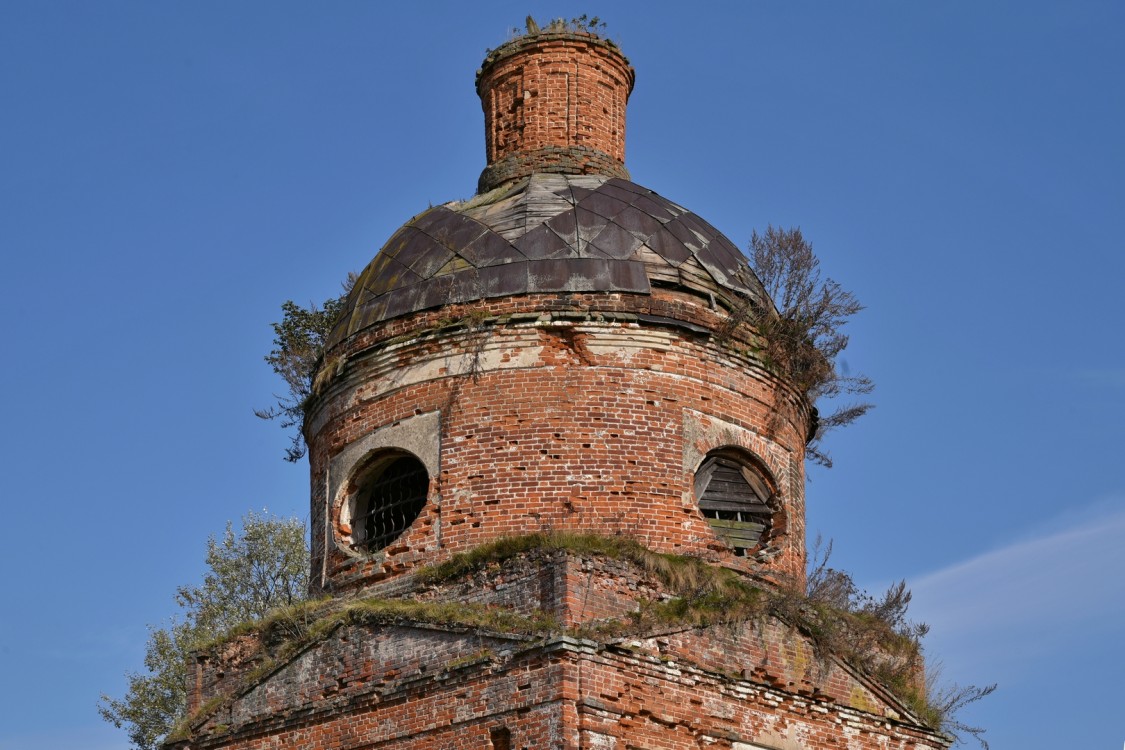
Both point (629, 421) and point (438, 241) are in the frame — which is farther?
point (438, 241)

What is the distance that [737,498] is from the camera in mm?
14953

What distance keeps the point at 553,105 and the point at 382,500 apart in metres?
4.36

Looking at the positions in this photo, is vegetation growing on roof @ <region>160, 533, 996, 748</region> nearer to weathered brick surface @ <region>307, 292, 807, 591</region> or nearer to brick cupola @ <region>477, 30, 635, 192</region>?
weathered brick surface @ <region>307, 292, 807, 591</region>

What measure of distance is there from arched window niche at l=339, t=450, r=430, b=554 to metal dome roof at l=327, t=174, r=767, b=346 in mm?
1222

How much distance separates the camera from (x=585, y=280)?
48.7 ft

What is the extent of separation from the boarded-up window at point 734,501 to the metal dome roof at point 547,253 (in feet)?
4.87

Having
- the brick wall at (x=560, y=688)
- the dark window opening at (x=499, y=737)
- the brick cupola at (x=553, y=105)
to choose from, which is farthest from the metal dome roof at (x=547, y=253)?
the dark window opening at (x=499, y=737)

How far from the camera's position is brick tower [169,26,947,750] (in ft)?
42.7

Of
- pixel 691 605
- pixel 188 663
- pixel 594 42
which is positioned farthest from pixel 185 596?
pixel 691 605

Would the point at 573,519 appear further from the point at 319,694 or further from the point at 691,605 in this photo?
the point at 319,694

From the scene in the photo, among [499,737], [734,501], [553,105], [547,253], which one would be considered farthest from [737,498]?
[553,105]

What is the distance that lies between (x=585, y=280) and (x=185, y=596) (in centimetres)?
941

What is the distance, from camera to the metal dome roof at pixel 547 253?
14930 mm

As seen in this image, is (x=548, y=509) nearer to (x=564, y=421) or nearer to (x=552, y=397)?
Result: (x=564, y=421)
